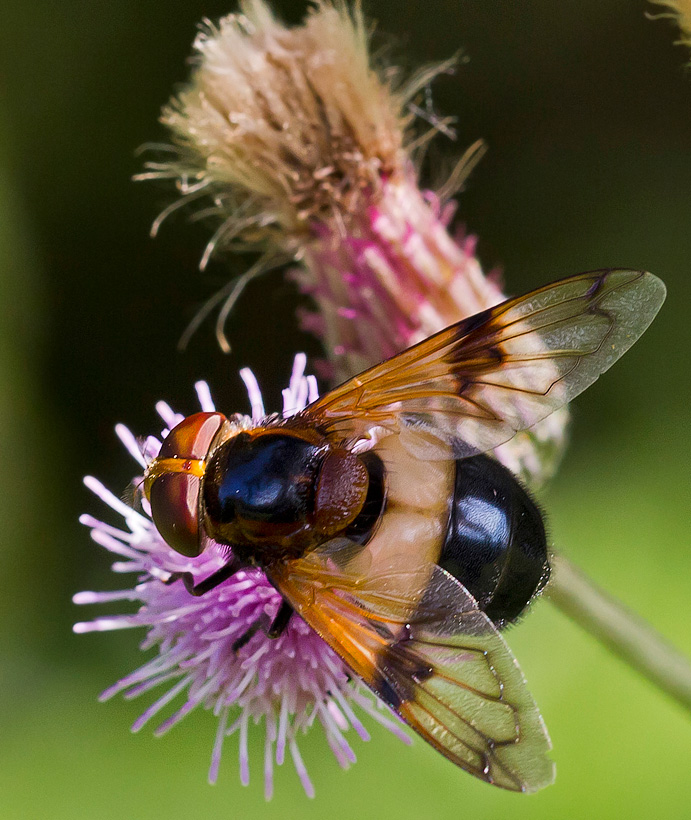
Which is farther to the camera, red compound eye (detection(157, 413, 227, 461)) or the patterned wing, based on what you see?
red compound eye (detection(157, 413, 227, 461))

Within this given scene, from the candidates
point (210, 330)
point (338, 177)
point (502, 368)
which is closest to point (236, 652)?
point (502, 368)

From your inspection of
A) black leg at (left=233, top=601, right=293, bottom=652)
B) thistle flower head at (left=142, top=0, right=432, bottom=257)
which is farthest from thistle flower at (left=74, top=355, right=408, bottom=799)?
thistle flower head at (left=142, top=0, right=432, bottom=257)

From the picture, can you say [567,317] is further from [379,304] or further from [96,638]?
[96,638]

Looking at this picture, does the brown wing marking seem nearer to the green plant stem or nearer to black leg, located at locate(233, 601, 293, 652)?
black leg, located at locate(233, 601, 293, 652)

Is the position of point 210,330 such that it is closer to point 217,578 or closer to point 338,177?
point 338,177

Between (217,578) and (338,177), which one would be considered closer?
(217,578)
